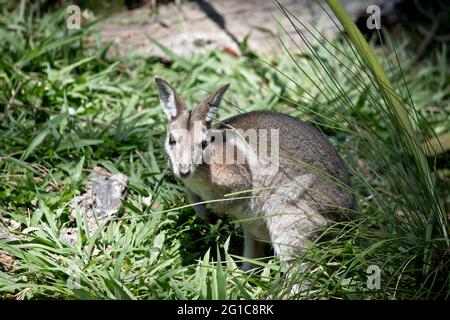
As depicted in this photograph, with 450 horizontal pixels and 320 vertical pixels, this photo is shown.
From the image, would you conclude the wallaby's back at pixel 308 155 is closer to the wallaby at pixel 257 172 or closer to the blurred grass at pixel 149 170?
the wallaby at pixel 257 172

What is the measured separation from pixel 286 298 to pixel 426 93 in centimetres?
382

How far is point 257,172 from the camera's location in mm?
4566

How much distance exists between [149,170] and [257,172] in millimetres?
990

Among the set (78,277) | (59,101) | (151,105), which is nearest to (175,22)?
(151,105)

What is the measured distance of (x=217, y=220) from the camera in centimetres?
492

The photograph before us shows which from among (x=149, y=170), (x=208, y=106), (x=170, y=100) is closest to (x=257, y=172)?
(x=208, y=106)

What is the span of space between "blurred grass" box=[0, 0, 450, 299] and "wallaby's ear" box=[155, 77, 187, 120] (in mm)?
417

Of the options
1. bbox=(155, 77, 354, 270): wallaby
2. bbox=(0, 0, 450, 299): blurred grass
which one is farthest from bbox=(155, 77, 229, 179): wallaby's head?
bbox=(0, 0, 450, 299): blurred grass

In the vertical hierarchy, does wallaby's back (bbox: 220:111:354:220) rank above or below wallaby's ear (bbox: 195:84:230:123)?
below

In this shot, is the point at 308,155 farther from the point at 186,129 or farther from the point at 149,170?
the point at 149,170

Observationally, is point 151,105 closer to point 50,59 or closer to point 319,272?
point 50,59

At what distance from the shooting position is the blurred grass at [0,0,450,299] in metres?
3.88

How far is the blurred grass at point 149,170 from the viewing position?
12.7 ft

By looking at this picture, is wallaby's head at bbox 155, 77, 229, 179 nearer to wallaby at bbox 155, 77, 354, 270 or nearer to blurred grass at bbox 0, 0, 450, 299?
wallaby at bbox 155, 77, 354, 270
